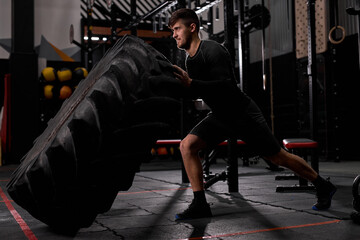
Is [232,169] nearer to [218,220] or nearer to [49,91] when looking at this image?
[218,220]

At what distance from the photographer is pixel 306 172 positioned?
2.52 meters

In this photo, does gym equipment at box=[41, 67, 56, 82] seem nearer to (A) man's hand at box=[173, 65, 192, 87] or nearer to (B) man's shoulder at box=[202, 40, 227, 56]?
(B) man's shoulder at box=[202, 40, 227, 56]

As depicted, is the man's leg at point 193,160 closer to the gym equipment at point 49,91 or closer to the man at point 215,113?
the man at point 215,113

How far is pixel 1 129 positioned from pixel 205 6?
18.9 feet

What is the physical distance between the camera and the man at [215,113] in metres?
2.31

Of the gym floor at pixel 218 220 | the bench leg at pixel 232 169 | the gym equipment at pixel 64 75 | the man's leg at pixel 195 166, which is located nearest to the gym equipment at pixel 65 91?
the gym equipment at pixel 64 75

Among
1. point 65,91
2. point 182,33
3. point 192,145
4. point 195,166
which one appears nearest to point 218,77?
point 182,33

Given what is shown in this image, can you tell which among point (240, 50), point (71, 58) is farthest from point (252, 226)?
point (71, 58)

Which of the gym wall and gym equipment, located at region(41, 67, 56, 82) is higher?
the gym wall

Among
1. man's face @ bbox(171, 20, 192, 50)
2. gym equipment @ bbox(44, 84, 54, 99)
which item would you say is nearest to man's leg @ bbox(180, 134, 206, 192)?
man's face @ bbox(171, 20, 192, 50)

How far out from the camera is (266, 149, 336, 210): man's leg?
→ 8.00 ft

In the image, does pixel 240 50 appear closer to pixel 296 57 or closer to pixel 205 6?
pixel 205 6

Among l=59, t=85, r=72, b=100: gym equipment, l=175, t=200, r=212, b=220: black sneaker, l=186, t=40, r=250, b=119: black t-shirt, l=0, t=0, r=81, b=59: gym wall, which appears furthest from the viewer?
l=0, t=0, r=81, b=59: gym wall

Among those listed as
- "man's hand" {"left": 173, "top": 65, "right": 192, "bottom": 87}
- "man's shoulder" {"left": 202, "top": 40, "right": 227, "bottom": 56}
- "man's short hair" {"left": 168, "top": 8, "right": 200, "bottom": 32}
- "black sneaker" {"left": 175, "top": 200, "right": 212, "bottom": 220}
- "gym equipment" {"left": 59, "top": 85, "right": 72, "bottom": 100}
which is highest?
"gym equipment" {"left": 59, "top": 85, "right": 72, "bottom": 100}
